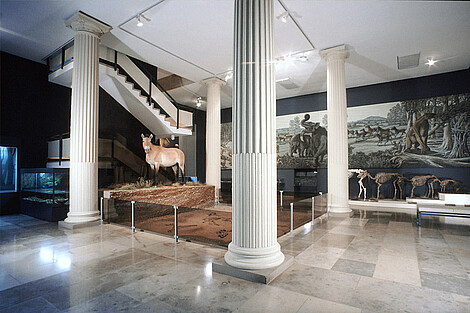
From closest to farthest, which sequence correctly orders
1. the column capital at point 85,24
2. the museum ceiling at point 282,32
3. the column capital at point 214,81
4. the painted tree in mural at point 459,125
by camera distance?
1. the museum ceiling at point 282,32
2. the column capital at point 85,24
3. the painted tree in mural at point 459,125
4. the column capital at point 214,81

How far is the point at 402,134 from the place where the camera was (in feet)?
41.4

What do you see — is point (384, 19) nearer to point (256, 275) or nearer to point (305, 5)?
point (305, 5)

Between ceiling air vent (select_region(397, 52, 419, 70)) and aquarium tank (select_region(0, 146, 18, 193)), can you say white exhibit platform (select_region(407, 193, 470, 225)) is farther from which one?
aquarium tank (select_region(0, 146, 18, 193))

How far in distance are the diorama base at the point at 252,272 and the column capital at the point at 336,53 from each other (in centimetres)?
822

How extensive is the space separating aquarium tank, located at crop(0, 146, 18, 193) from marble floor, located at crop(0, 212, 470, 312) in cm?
470

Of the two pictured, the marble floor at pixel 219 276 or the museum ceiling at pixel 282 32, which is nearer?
the marble floor at pixel 219 276

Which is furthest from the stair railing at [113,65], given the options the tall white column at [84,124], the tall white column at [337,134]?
the tall white column at [337,134]

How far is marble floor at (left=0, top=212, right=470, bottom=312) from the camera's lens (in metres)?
3.04

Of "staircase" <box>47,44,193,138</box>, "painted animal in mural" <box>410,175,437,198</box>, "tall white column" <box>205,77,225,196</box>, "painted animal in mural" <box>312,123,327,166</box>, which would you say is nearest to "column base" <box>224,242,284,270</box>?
"tall white column" <box>205,77,225,196</box>

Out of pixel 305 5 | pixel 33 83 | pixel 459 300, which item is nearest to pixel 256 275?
pixel 459 300

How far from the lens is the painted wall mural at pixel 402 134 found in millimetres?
11516

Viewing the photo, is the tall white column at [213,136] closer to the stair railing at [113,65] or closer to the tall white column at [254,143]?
the stair railing at [113,65]

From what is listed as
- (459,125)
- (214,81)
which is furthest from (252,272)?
(459,125)

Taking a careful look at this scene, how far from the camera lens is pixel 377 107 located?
1330cm
